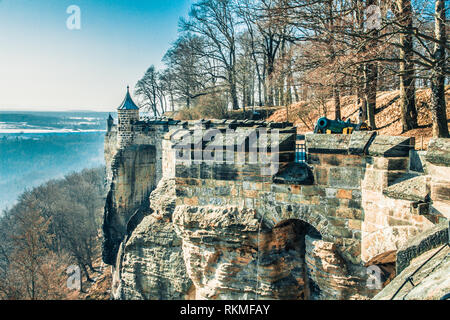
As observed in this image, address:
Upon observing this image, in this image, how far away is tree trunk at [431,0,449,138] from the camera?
7.56m

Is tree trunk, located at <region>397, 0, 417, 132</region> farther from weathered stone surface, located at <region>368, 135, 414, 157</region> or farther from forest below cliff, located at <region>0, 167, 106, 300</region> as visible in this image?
forest below cliff, located at <region>0, 167, 106, 300</region>

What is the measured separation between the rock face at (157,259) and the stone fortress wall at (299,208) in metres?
5.97

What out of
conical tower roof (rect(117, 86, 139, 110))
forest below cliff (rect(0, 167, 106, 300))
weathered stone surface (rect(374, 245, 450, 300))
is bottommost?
forest below cliff (rect(0, 167, 106, 300))

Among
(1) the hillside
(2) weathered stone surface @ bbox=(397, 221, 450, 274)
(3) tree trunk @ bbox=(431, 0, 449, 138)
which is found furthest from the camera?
(1) the hillside

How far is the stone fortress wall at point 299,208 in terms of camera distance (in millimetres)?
4602

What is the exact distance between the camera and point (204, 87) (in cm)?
2750

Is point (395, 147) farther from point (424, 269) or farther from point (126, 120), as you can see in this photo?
point (126, 120)

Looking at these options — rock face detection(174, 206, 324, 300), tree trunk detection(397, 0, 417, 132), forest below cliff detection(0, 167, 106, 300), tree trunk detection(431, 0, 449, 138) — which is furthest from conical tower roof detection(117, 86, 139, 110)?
tree trunk detection(431, 0, 449, 138)

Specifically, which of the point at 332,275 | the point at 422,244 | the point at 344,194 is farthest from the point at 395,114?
the point at 422,244

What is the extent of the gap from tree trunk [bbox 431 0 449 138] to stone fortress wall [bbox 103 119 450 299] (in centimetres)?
416

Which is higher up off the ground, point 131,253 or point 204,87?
point 204,87

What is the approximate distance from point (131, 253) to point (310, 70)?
1036 cm
